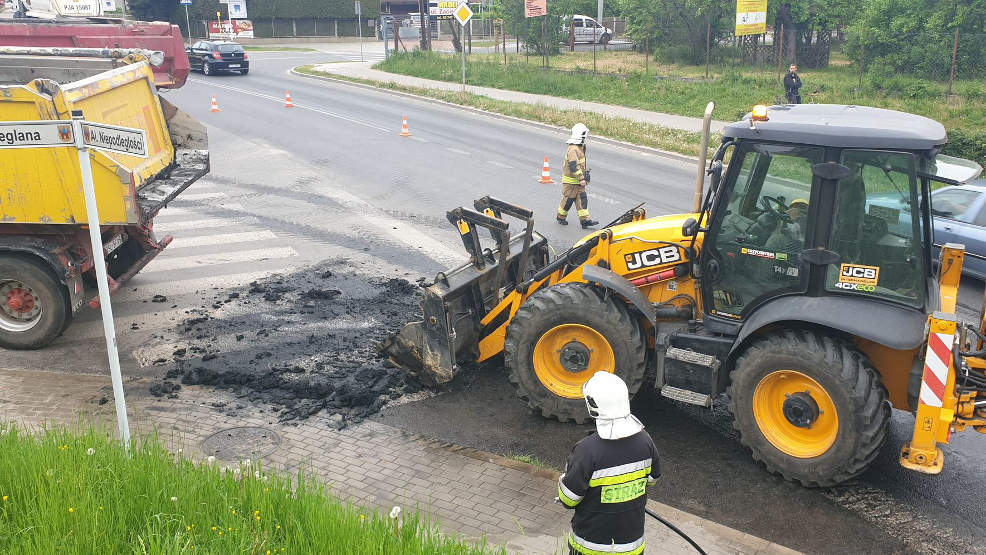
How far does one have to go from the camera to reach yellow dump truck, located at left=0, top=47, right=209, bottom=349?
8.73 meters

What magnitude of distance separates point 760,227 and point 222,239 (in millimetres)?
9357

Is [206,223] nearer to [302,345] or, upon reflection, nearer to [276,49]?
[302,345]

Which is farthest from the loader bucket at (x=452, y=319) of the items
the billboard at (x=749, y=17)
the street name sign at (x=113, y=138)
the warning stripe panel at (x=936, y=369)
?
the billboard at (x=749, y=17)

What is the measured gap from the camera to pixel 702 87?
30094 mm

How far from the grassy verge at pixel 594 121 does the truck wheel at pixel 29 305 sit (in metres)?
15.2

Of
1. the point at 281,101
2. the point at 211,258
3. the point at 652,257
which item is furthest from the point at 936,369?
the point at 281,101

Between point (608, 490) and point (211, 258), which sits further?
point (211, 258)

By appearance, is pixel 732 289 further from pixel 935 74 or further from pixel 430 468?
pixel 935 74

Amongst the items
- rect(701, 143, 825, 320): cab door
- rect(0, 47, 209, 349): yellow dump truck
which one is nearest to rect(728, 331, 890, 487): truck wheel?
rect(701, 143, 825, 320): cab door

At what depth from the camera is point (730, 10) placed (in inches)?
1432

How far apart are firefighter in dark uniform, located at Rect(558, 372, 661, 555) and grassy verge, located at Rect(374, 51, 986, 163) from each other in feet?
56.0

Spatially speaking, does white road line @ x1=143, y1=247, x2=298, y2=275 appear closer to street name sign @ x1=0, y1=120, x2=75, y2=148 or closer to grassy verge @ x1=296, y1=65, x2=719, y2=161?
street name sign @ x1=0, y1=120, x2=75, y2=148

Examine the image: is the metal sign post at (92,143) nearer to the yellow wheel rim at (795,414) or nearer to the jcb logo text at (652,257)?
the jcb logo text at (652,257)

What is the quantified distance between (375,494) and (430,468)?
1.90ft
